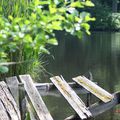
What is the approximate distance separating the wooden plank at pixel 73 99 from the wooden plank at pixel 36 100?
27.5 inches

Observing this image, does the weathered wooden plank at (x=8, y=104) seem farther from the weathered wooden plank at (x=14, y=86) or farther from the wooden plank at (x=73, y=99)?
the wooden plank at (x=73, y=99)

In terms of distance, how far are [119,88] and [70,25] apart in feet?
46.7

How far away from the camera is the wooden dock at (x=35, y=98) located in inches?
161

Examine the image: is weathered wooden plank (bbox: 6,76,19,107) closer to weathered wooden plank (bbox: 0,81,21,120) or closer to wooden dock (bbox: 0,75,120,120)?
wooden dock (bbox: 0,75,120,120)

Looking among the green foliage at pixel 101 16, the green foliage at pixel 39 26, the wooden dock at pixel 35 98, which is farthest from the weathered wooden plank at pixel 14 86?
the green foliage at pixel 101 16

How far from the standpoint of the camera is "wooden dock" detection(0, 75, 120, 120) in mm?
4090

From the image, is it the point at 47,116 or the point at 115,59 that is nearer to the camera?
the point at 47,116

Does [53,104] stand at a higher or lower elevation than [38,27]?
lower

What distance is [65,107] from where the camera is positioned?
1196 cm

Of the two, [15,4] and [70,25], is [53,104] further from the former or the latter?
[70,25]

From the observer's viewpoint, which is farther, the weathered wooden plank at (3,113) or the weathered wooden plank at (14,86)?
the weathered wooden plank at (14,86)

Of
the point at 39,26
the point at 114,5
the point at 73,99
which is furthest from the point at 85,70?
the point at 114,5

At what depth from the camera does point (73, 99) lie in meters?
5.73

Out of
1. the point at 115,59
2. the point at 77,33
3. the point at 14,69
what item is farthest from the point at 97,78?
the point at 77,33
